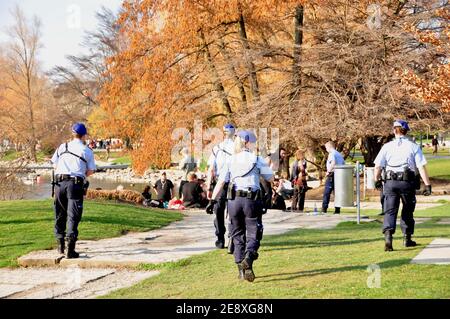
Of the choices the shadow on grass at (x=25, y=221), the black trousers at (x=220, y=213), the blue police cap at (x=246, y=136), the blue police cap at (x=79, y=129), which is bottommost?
the shadow on grass at (x=25, y=221)

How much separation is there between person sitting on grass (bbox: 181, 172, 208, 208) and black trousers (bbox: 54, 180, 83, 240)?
34.3 feet

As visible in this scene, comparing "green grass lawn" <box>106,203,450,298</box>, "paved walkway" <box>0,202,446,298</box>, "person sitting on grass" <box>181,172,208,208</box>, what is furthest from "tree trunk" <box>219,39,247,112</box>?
"green grass lawn" <box>106,203,450,298</box>

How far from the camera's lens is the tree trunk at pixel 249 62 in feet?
88.6

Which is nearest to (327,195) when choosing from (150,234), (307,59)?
(150,234)

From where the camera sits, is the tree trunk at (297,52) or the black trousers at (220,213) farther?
the tree trunk at (297,52)

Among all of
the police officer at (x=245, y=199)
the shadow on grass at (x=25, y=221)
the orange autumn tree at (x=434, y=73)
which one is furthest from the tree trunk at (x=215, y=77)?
the police officer at (x=245, y=199)

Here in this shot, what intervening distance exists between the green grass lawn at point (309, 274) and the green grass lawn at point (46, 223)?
2.93m

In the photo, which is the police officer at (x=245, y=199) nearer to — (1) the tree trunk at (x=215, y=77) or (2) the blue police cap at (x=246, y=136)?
(2) the blue police cap at (x=246, y=136)

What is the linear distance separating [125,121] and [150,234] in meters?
16.1

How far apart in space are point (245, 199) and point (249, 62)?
19676 mm

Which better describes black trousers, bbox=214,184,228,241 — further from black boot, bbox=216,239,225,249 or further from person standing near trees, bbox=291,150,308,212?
person standing near trees, bbox=291,150,308,212
